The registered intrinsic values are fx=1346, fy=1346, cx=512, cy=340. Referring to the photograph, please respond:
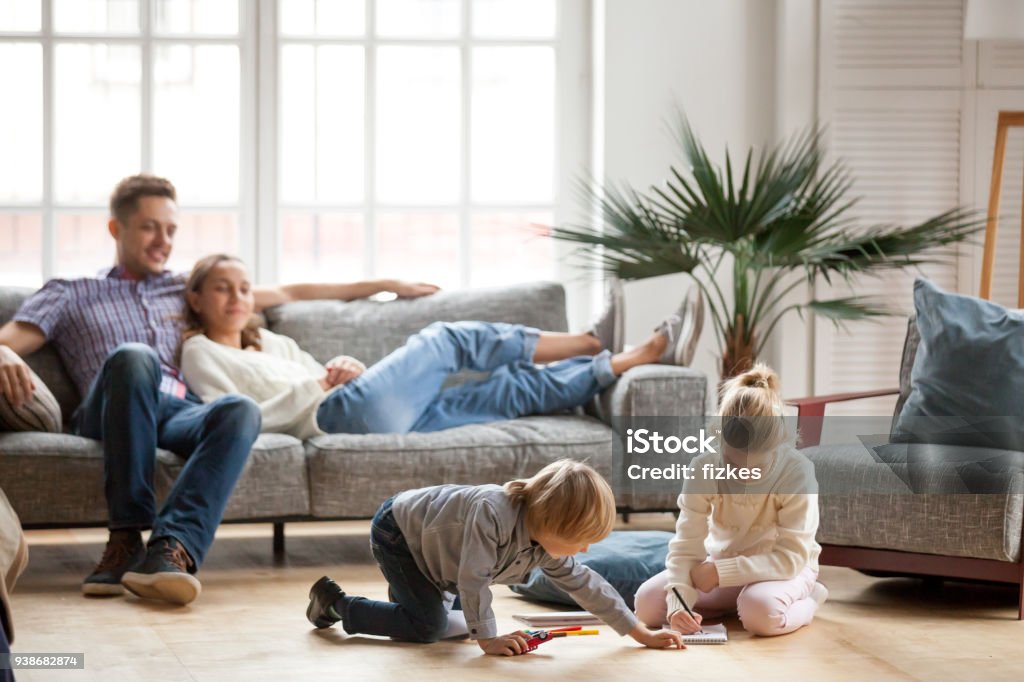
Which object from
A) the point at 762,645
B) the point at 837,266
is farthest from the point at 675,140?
the point at 762,645

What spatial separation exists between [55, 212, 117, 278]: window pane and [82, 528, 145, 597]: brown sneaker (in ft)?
5.65

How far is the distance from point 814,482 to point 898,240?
160 cm

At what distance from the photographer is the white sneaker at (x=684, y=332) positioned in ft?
12.8

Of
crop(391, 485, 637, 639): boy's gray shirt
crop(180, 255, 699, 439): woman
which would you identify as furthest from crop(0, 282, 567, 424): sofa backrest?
crop(391, 485, 637, 639): boy's gray shirt

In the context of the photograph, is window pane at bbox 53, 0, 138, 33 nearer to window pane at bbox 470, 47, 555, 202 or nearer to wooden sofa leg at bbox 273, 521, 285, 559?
window pane at bbox 470, 47, 555, 202

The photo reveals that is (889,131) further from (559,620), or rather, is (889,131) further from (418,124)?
(559,620)

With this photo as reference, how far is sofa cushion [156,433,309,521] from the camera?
345 cm

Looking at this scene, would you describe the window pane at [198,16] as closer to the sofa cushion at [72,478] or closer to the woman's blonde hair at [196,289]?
the woman's blonde hair at [196,289]

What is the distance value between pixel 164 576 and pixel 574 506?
108 centimetres

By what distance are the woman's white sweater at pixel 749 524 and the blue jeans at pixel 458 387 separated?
1088 millimetres

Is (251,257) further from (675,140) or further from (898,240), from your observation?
(898,240)

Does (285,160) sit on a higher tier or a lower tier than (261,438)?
higher

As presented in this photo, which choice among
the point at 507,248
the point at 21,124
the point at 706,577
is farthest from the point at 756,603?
the point at 21,124

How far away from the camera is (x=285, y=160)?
15.8 feet
